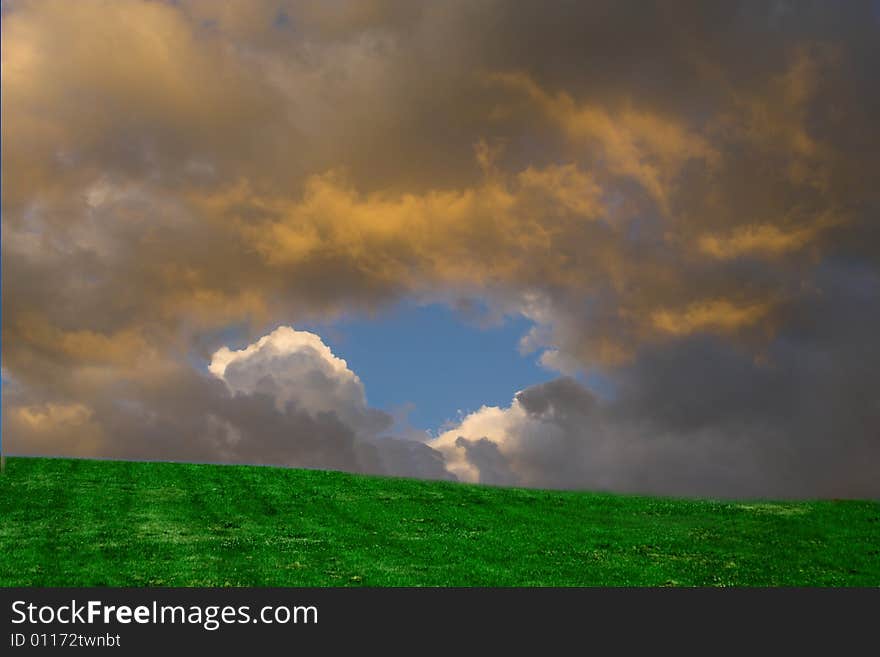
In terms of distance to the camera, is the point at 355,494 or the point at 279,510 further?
the point at 355,494

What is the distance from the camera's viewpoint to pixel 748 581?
109 feet

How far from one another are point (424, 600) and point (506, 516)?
1669cm

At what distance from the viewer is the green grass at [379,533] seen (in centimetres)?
3284

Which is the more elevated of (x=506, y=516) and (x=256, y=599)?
(x=506, y=516)

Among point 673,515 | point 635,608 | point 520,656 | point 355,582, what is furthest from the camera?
point 673,515

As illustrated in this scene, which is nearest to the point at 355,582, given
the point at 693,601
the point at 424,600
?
the point at 424,600

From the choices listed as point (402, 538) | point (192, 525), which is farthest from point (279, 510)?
point (402, 538)

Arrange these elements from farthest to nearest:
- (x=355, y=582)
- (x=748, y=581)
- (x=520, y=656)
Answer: (x=748, y=581) < (x=355, y=582) < (x=520, y=656)

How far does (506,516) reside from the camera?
146ft

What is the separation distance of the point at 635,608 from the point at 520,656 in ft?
18.2

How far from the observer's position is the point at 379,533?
1578 inches

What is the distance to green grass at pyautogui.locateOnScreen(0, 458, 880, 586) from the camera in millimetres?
32844

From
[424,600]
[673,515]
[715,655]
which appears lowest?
[715,655]

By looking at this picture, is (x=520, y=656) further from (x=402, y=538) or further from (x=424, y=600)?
(x=402, y=538)
